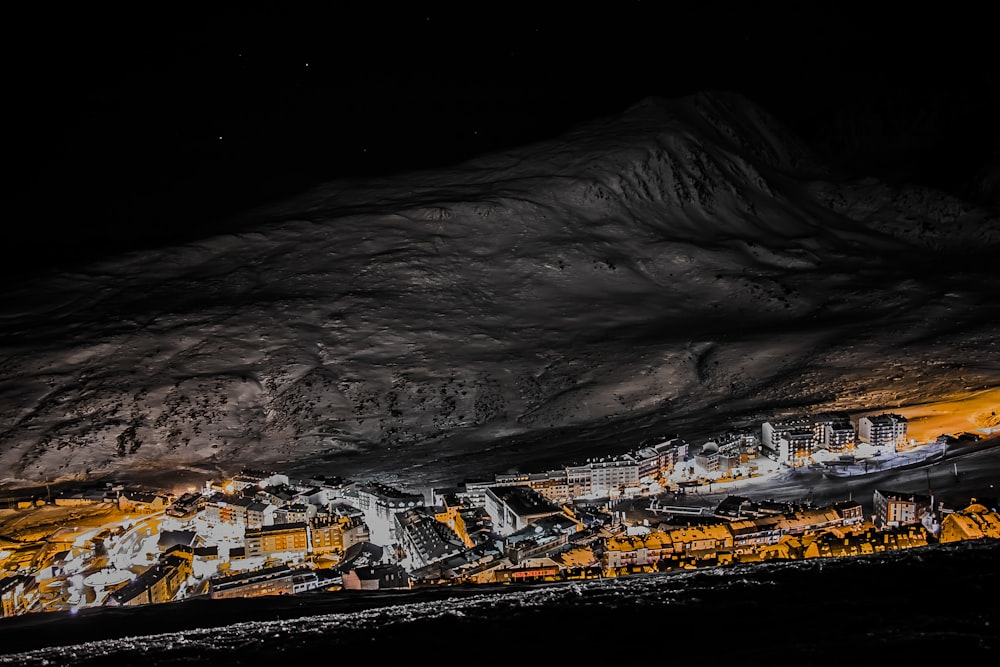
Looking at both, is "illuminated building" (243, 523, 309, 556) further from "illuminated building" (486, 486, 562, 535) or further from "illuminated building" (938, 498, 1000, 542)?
"illuminated building" (938, 498, 1000, 542)

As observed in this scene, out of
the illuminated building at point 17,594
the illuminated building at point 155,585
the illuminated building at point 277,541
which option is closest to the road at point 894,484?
the illuminated building at point 277,541

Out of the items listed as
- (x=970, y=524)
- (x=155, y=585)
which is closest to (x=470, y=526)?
(x=155, y=585)

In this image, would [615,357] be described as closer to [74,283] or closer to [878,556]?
[878,556]

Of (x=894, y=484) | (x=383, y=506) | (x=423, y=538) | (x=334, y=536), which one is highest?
(x=383, y=506)

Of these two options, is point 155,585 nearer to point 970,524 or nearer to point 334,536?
point 334,536

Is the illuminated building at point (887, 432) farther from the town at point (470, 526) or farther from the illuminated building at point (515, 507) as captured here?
the illuminated building at point (515, 507)

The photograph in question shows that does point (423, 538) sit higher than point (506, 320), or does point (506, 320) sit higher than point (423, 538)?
point (506, 320)

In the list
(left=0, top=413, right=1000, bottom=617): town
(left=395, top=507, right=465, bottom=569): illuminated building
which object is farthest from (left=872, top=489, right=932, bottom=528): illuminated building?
(left=395, top=507, right=465, bottom=569): illuminated building
